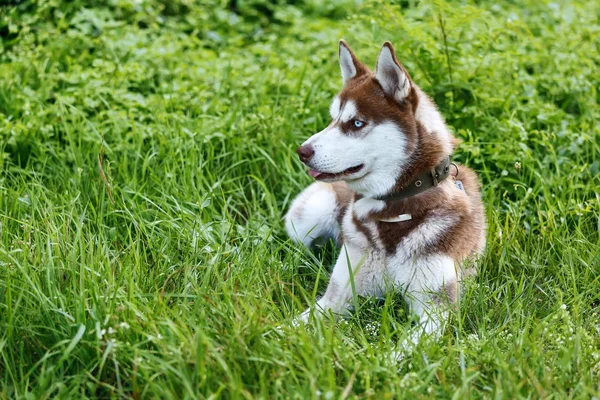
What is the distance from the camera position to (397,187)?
10.9 feet

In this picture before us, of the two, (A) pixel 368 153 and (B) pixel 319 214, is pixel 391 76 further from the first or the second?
(B) pixel 319 214

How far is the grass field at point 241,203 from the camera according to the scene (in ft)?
8.98

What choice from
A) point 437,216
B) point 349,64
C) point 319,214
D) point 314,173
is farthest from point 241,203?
point 437,216

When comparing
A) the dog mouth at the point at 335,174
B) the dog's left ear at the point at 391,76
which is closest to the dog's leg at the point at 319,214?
the dog mouth at the point at 335,174

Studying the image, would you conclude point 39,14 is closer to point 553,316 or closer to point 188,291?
point 188,291

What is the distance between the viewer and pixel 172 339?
9.05 feet

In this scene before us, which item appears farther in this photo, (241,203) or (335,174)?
(241,203)

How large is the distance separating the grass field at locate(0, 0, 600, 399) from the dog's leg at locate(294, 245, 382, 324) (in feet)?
0.31

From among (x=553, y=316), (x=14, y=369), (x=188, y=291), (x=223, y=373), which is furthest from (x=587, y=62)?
(x=14, y=369)

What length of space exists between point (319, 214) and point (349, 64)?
852 millimetres

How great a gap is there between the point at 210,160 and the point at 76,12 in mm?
2012

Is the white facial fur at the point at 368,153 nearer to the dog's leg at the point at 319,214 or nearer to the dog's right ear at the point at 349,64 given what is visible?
the dog's right ear at the point at 349,64

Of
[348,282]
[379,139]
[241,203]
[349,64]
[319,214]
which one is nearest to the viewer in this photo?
[379,139]

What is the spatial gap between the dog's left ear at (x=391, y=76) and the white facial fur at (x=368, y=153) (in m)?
0.14
